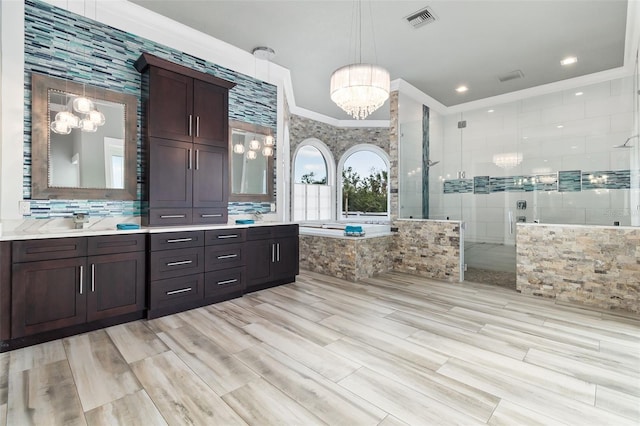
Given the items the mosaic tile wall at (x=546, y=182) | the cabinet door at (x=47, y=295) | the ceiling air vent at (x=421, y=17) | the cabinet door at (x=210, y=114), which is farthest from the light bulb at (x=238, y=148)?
the mosaic tile wall at (x=546, y=182)

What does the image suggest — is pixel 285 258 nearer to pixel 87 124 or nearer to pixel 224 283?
pixel 224 283

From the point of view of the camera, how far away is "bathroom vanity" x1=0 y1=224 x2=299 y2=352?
2.40 metres

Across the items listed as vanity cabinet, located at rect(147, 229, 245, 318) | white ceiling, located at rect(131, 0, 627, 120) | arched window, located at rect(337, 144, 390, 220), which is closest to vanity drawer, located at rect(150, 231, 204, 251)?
vanity cabinet, located at rect(147, 229, 245, 318)

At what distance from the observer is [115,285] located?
9.39 ft

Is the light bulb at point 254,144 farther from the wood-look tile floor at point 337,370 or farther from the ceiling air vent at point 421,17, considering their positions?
the ceiling air vent at point 421,17

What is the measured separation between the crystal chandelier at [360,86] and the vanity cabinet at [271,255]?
6.48 ft

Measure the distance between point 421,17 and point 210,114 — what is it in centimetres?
271

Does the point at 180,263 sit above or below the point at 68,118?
Answer: below

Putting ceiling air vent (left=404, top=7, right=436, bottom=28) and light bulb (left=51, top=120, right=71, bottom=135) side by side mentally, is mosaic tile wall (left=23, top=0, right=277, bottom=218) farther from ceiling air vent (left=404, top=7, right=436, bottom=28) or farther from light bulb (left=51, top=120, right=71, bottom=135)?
ceiling air vent (left=404, top=7, right=436, bottom=28)

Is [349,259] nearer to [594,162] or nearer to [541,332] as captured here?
[541,332]

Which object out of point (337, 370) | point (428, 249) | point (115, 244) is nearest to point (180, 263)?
point (115, 244)

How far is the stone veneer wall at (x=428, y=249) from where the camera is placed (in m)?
4.66

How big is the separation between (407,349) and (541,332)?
1.36m

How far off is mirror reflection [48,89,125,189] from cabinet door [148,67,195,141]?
0.36m
